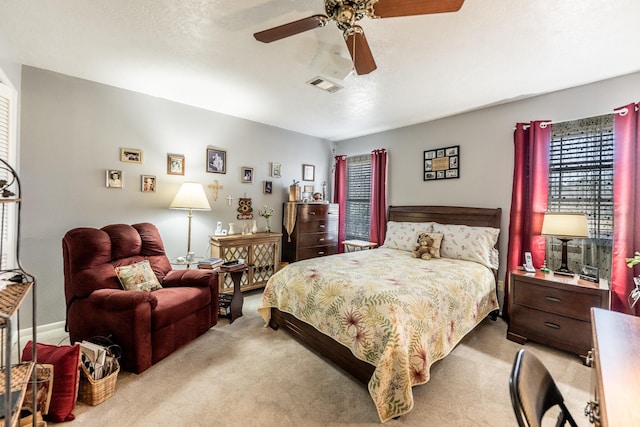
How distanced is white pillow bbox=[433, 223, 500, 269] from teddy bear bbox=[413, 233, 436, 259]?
0.61 feet

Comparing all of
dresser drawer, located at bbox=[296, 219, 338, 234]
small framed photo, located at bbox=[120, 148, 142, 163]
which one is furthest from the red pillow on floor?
dresser drawer, located at bbox=[296, 219, 338, 234]

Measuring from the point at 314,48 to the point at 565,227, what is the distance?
109 inches

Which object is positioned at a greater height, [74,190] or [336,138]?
[336,138]

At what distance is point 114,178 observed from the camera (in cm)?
304

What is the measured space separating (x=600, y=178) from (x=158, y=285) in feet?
14.6

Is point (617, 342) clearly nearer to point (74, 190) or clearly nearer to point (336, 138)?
point (74, 190)

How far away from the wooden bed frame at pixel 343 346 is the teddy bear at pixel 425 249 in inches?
24.2

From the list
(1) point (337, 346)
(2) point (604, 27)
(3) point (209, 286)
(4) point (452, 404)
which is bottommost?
(4) point (452, 404)

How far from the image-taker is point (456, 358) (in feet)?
7.74

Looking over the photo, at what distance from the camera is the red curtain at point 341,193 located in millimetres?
5176

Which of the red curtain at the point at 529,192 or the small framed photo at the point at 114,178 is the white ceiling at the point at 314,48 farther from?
the small framed photo at the point at 114,178

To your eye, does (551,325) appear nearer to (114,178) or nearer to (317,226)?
(317,226)

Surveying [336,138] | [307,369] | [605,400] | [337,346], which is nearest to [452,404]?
[337,346]

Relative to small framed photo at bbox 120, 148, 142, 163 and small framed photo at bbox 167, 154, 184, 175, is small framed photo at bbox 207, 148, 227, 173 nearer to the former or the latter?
small framed photo at bbox 167, 154, 184, 175
